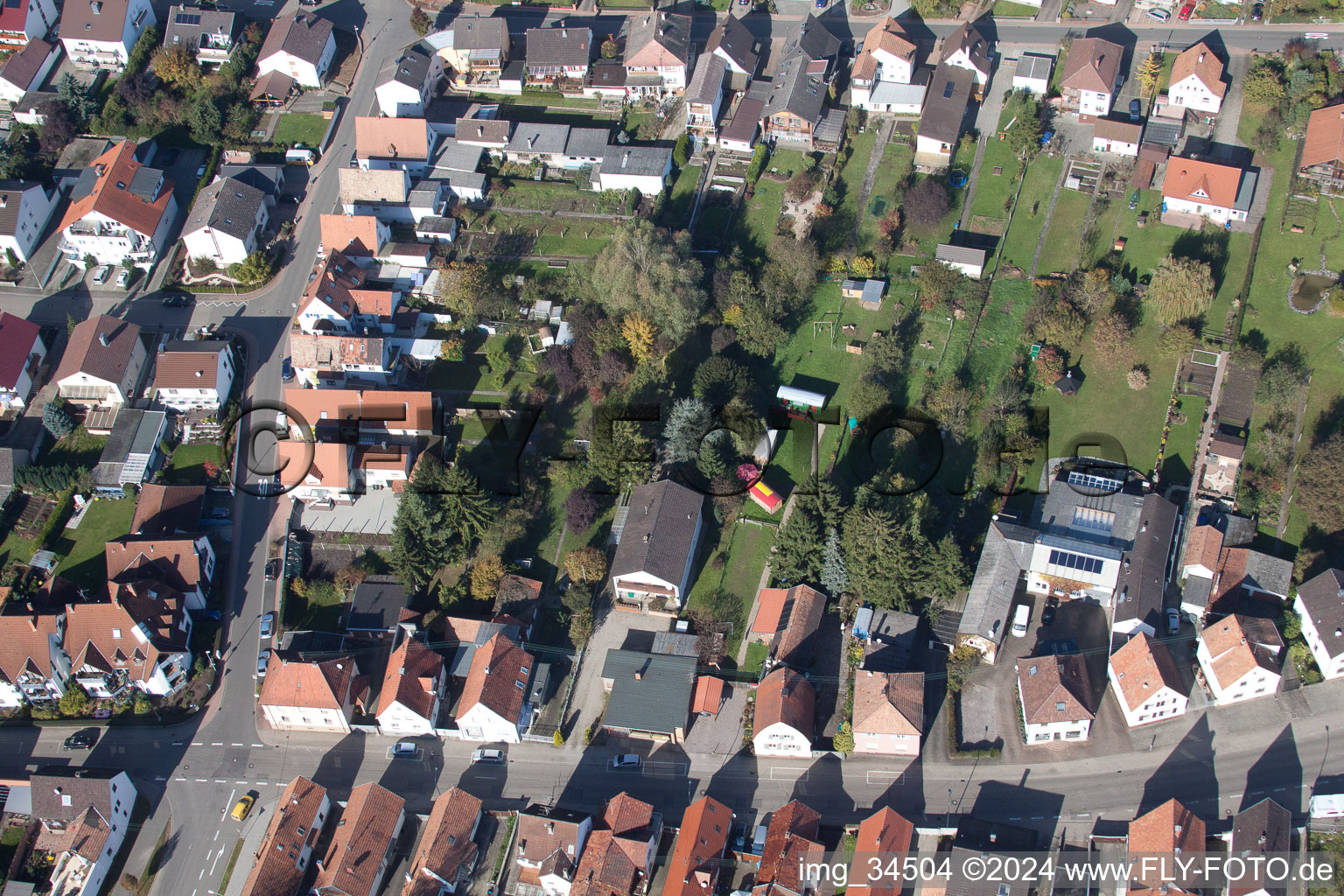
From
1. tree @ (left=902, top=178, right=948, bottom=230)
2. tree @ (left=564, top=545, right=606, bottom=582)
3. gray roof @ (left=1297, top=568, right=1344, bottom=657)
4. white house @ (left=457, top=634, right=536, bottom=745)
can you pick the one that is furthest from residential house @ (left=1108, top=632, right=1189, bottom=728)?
tree @ (left=902, top=178, right=948, bottom=230)

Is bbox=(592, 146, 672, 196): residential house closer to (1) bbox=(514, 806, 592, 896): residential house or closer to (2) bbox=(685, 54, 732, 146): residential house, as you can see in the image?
(2) bbox=(685, 54, 732, 146): residential house

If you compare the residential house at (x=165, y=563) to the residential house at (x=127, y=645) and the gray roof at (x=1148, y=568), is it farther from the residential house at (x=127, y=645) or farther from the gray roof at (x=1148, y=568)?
the gray roof at (x=1148, y=568)

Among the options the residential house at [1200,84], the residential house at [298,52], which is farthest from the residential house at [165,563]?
the residential house at [1200,84]

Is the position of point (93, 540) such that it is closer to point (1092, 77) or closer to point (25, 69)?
point (25, 69)

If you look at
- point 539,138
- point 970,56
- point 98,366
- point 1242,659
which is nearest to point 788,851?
point 1242,659

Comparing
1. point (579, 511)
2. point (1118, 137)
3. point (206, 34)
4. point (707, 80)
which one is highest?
point (1118, 137)

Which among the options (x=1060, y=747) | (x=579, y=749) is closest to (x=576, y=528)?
(x=579, y=749)
